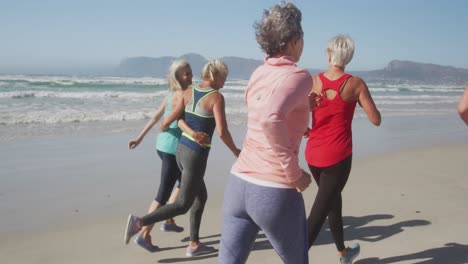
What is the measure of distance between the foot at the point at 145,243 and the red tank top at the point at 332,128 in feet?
5.56

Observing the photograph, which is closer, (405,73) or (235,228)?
(235,228)

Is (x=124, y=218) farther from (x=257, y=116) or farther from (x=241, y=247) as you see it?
(x=257, y=116)

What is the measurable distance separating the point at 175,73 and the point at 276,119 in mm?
2365

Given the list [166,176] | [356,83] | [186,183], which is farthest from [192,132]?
[356,83]

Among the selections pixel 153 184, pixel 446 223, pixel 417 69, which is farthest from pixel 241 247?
pixel 417 69

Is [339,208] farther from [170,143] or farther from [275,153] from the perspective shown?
[275,153]

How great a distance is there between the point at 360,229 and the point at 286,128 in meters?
3.22

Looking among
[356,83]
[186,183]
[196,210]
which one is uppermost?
[356,83]

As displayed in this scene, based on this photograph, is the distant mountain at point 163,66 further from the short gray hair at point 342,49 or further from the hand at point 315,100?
the hand at point 315,100

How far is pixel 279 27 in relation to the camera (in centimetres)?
198

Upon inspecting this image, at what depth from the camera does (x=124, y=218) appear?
491cm

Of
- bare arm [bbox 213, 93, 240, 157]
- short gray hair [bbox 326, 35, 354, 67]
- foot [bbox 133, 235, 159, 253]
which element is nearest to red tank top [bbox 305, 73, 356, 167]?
short gray hair [bbox 326, 35, 354, 67]

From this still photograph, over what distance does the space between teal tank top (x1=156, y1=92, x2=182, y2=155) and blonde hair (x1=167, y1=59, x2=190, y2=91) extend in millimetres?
95

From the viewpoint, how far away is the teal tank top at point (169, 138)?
13.3ft
